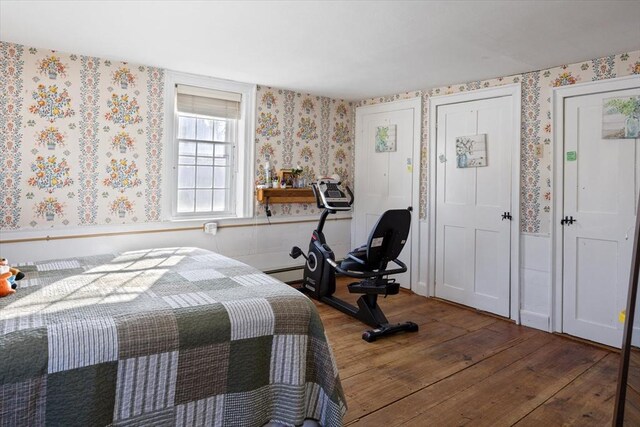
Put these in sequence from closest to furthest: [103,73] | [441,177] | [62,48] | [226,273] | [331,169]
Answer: [226,273]
[62,48]
[103,73]
[441,177]
[331,169]

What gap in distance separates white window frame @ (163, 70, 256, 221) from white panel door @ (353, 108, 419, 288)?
157cm

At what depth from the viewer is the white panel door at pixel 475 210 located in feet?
13.0

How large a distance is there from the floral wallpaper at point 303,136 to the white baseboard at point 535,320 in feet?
8.50

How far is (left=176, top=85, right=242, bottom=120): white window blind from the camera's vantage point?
4.11m

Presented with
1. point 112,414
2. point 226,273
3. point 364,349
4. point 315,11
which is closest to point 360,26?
point 315,11

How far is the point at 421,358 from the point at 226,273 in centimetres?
159

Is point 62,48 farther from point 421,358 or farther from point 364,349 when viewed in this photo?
point 421,358

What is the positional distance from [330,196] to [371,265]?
0.87 meters

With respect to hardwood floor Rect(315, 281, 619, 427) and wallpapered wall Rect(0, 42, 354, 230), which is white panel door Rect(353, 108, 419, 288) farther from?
wallpapered wall Rect(0, 42, 354, 230)

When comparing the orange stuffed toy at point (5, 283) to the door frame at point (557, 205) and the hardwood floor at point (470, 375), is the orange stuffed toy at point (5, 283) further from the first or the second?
the door frame at point (557, 205)

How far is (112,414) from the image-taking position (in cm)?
153

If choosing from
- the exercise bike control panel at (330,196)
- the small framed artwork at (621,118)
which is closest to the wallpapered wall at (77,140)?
the exercise bike control panel at (330,196)

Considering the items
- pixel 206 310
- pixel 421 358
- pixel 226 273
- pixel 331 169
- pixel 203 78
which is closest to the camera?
pixel 206 310

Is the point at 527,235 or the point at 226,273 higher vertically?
the point at 527,235
